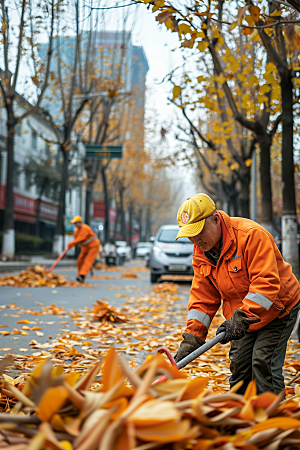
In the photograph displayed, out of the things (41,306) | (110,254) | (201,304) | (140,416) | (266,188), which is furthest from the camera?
(110,254)

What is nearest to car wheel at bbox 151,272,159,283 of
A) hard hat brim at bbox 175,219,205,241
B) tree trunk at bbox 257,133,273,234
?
tree trunk at bbox 257,133,273,234

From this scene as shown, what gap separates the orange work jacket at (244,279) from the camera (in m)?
3.04

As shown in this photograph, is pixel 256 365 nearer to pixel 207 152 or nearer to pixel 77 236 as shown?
pixel 77 236

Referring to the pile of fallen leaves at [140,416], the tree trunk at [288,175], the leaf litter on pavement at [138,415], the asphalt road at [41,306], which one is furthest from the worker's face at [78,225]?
the pile of fallen leaves at [140,416]

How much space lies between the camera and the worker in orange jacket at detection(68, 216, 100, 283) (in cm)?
1434

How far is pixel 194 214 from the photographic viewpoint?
316 centimetres

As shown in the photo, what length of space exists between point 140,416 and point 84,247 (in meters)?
13.1

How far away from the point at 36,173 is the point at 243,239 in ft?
108

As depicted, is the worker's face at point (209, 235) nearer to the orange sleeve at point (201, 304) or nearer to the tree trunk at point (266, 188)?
the orange sleeve at point (201, 304)

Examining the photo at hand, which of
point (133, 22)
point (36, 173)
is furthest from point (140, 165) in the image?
point (133, 22)

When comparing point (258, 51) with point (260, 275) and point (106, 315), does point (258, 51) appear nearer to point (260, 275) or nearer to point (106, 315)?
point (106, 315)

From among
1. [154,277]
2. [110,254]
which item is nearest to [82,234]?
[154,277]

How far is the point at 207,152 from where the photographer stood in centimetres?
2834

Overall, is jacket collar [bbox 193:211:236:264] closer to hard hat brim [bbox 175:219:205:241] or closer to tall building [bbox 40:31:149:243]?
hard hat brim [bbox 175:219:205:241]
